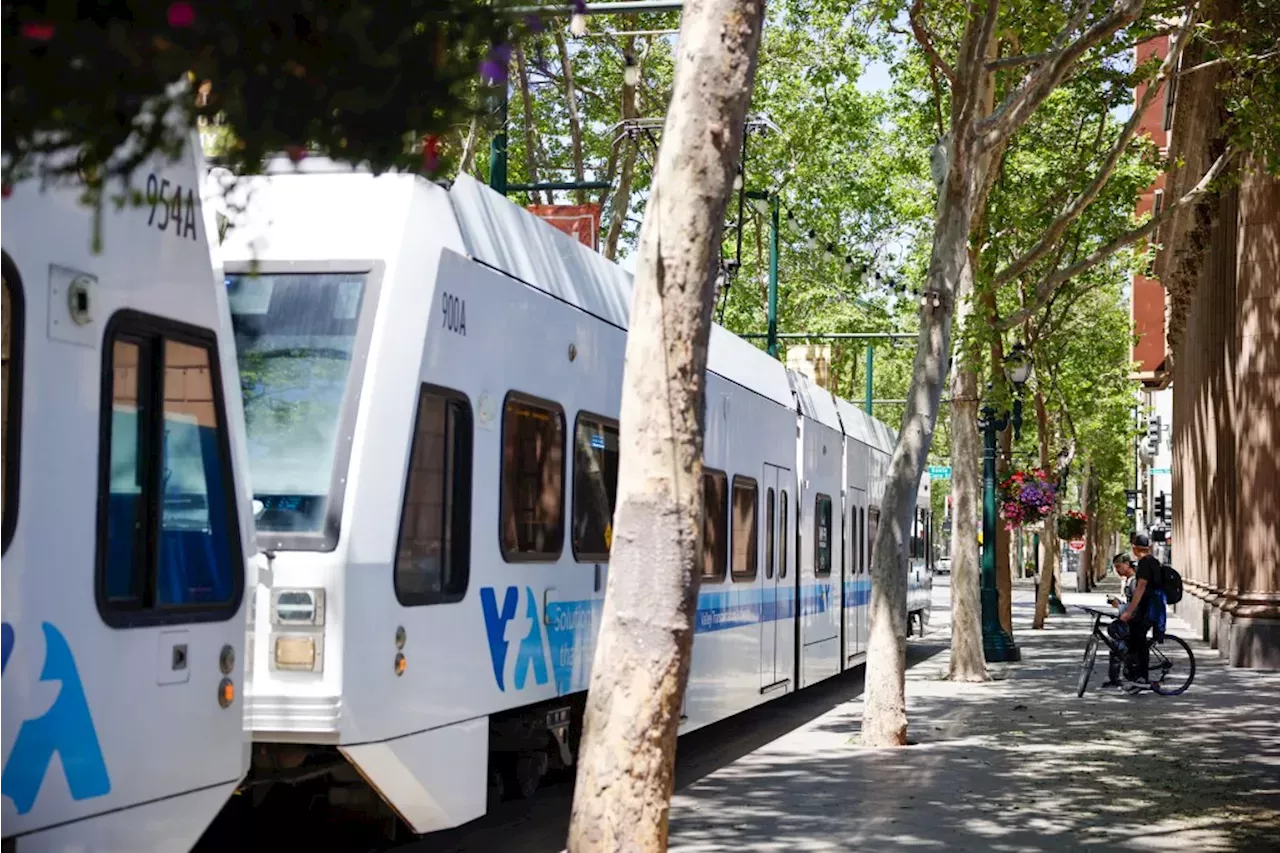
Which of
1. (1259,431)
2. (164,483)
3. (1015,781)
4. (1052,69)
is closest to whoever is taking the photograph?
(164,483)

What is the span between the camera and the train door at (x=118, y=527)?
17.9ft

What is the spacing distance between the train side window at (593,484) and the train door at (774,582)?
198 inches

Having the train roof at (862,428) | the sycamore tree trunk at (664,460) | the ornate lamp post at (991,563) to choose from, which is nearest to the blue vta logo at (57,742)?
the sycamore tree trunk at (664,460)

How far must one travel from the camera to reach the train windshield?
8.05m

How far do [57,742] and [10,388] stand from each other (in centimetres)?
102

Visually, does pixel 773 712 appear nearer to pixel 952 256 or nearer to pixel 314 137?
pixel 952 256

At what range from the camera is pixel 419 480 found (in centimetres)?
863

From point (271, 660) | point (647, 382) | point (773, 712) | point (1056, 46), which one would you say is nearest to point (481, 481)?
point (271, 660)

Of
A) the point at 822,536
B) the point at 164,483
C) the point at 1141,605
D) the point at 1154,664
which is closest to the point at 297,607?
the point at 164,483

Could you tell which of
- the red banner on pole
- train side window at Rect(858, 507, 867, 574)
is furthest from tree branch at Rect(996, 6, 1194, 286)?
the red banner on pole

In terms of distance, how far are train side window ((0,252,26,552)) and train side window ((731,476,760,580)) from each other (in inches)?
393

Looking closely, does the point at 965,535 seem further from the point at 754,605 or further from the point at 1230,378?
the point at 1230,378

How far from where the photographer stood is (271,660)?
7824 millimetres

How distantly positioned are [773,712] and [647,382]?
13.1 metres
